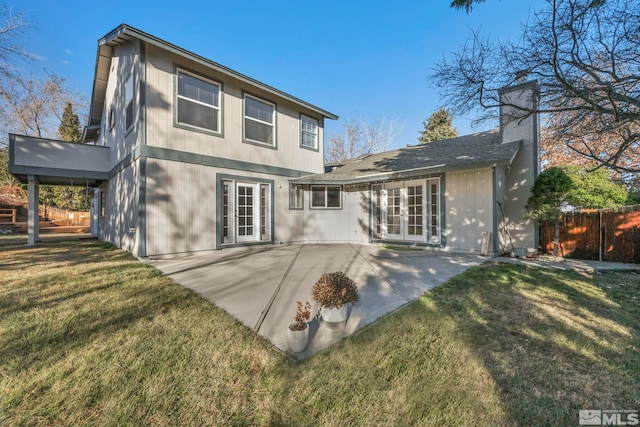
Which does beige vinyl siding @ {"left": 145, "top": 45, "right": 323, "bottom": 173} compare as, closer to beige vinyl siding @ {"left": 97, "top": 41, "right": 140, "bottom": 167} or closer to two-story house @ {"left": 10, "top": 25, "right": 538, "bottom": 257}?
two-story house @ {"left": 10, "top": 25, "right": 538, "bottom": 257}

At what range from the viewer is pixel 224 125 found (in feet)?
27.6

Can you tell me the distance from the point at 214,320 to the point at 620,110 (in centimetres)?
618

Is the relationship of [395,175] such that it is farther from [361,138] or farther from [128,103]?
[361,138]

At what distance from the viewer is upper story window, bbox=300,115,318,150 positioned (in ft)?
36.0

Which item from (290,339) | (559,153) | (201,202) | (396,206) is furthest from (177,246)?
(559,153)

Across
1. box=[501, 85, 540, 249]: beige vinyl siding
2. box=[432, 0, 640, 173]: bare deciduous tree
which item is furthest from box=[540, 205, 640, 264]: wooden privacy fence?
box=[432, 0, 640, 173]: bare deciduous tree

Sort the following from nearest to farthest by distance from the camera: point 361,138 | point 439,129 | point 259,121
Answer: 1. point 259,121
2. point 439,129
3. point 361,138

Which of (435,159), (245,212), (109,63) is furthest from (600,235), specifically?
(109,63)

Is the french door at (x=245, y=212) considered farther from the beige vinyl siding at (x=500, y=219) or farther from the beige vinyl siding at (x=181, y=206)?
the beige vinyl siding at (x=500, y=219)

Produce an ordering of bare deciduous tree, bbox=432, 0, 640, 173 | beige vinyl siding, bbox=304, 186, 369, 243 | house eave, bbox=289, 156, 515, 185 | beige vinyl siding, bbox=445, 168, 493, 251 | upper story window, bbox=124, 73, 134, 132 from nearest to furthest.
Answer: bare deciduous tree, bbox=432, 0, 640, 173
house eave, bbox=289, 156, 515, 185
beige vinyl siding, bbox=445, 168, 493, 251
upper story window, bbox=124, 73, 134, 132
beige vinyl siding, bbox=304, 186, 369, 243

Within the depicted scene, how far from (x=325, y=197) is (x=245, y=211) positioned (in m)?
3.21

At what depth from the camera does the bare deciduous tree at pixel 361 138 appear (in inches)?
1056

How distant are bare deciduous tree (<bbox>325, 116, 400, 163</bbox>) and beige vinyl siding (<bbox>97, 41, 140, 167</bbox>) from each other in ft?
63.2

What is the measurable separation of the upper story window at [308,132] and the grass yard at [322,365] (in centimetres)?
825
